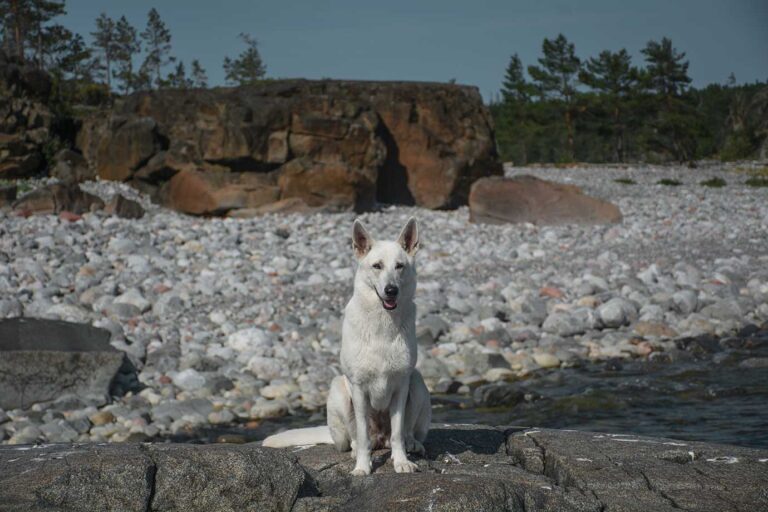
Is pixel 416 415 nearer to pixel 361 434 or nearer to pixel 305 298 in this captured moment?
pixel 361 434

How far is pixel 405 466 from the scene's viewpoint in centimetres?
579

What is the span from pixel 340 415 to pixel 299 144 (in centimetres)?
1775

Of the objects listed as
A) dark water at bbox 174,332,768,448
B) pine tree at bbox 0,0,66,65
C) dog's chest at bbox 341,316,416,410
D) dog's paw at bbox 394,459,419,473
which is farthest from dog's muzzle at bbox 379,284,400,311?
pine tree at bbox 0,0,66,65

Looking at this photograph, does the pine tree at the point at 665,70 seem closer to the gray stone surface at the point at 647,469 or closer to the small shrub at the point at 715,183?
the small shrub at the point at 715,183

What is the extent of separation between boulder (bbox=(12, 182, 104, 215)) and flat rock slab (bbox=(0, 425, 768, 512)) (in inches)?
627

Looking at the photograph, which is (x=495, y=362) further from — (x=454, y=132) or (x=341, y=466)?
(x=454, y=132)

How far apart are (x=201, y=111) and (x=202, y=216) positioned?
3550 millimetres

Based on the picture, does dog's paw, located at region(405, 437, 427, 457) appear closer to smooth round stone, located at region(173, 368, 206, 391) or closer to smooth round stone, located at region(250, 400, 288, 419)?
smooth round stone, located at region(250, 400, 288, 419)

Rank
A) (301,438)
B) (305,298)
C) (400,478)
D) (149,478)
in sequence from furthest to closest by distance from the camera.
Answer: (305,298) → (301,438) → (400,478) → (149,478)

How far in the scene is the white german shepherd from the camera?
19.0ft

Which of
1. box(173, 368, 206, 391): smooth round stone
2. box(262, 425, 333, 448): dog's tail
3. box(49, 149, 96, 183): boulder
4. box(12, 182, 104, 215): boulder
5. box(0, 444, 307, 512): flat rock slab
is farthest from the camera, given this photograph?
box(49, 149, 96, 183): boulder

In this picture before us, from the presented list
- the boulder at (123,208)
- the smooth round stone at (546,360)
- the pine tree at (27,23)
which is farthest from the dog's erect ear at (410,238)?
the pine tree at (27,23)

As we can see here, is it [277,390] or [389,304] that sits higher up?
[389,304]

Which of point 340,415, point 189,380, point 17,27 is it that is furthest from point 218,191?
point 17,27
